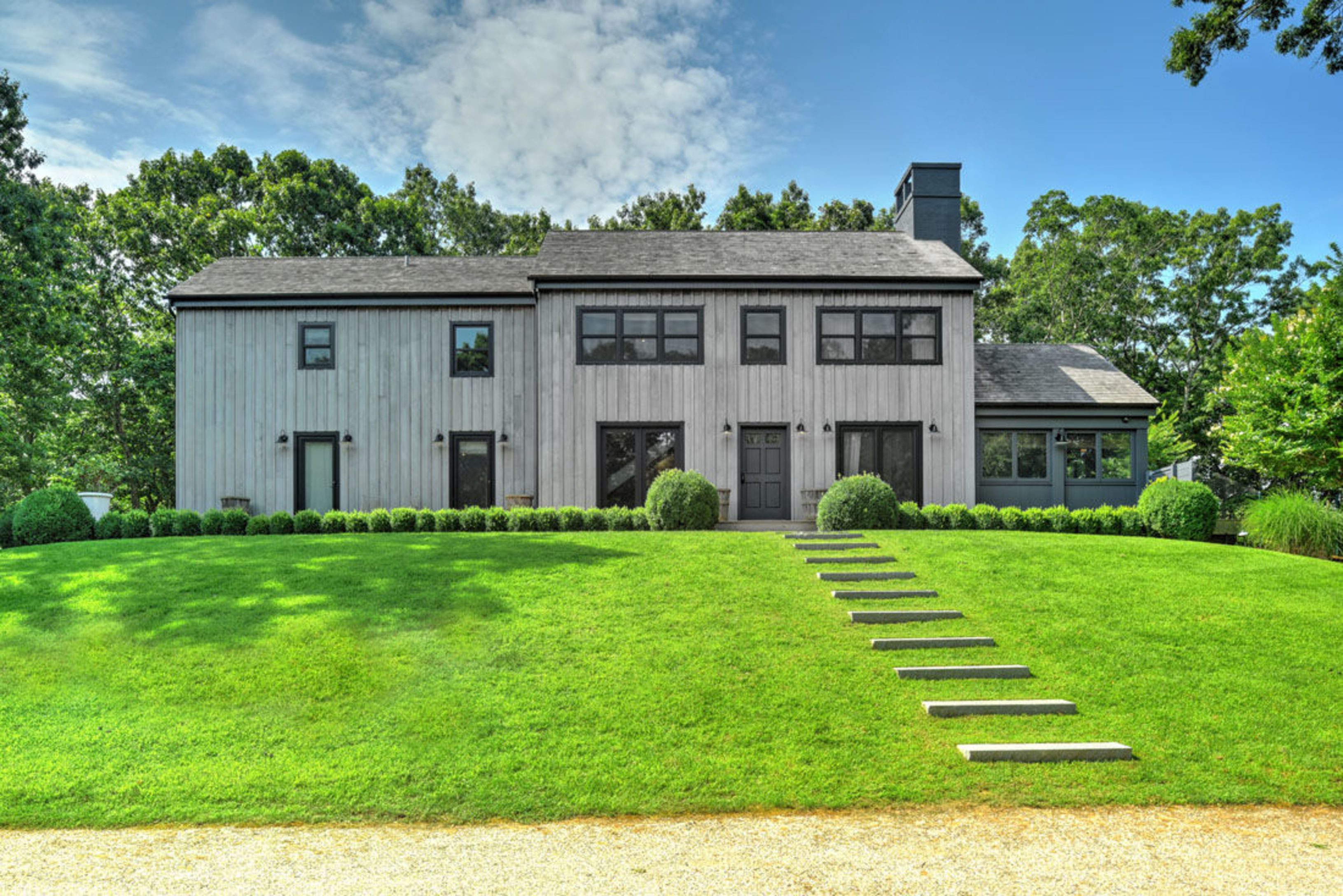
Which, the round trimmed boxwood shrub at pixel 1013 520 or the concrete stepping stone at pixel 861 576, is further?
the round trimmed boxwood shrub at pixel 1013 520

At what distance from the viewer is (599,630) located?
304 inches

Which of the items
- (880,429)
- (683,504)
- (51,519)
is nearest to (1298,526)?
(880,429)

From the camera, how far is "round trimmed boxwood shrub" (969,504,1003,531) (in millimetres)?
14305

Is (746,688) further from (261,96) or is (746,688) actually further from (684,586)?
(261,96)

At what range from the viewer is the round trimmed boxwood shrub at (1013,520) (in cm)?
1434

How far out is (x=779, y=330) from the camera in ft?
53.5

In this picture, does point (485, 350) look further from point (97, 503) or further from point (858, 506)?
point (858, 506)

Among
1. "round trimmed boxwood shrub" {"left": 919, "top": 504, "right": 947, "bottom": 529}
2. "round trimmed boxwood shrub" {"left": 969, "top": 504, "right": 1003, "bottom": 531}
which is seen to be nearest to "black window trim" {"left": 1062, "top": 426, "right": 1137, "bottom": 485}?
"round trimmed boxwood shrub" {"left": 969, "top": 504, "right": 1003, "bottom": 531}

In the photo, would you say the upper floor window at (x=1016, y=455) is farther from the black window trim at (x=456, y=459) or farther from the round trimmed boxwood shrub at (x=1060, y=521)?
the black window trim at (x=456, y=459)

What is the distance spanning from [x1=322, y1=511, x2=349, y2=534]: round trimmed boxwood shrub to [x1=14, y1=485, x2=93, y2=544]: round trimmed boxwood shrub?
4032 mm

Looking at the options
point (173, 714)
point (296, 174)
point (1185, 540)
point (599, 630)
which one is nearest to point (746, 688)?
point (599, 630)

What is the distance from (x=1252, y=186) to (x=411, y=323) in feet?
101

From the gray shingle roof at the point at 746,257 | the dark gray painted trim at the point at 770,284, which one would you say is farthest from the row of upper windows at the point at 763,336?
the gray shingle roof at the point at 746,257

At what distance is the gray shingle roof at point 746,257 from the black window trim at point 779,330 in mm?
650
